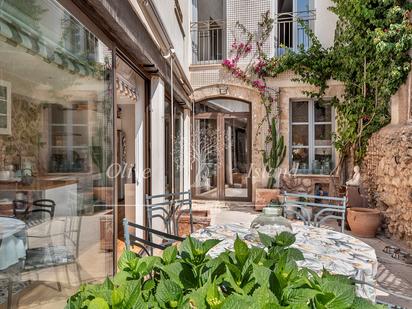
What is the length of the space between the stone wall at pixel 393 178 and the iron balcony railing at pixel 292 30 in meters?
3.22

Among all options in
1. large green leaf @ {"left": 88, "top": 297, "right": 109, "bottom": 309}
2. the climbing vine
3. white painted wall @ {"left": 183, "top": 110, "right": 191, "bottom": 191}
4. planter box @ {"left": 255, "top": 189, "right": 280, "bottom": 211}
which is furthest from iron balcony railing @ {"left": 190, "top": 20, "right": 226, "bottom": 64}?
large green leaf @ {"left": 88, "top": 297, "right": 109, "bottom": 309}

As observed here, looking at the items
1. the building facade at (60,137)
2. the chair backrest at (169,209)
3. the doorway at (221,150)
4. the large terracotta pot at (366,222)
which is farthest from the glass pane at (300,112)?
the building facade at (60,137)

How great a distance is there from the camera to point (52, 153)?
6.35ft

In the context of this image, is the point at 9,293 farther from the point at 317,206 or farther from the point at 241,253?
the point at 317,206

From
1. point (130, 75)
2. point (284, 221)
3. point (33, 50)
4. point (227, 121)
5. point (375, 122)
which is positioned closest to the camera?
point (33, 50)

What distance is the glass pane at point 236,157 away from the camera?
816 cm

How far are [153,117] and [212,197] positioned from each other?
453 cm

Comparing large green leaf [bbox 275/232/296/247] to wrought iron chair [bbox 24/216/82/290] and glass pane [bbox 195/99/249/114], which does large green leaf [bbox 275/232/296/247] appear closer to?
wrought iron chair [bbox 24/216/82/290]

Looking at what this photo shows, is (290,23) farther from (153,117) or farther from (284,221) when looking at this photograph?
(284,221)

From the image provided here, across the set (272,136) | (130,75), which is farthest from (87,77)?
(272,136)

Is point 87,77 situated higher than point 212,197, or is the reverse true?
point 87,77

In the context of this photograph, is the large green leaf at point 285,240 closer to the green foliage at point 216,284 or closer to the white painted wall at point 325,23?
the green foliage at point 216,284

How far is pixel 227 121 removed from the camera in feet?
26.9

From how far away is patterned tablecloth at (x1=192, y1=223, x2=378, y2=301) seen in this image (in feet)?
5.38
